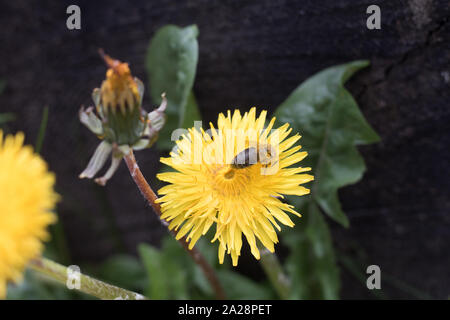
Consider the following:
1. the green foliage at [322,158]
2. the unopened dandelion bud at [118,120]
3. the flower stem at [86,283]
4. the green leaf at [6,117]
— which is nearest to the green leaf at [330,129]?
the green foliage at [322,158]

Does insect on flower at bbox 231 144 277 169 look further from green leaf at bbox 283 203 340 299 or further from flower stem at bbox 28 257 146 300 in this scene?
green leaf at bbox 283 203 340 299

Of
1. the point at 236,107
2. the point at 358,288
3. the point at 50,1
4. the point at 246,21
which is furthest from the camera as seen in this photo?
the point at 358,288

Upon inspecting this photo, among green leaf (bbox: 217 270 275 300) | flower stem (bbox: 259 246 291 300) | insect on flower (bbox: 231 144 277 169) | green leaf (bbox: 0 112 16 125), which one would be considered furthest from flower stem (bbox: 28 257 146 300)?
green leaf (bbox: 0 112 16 125)

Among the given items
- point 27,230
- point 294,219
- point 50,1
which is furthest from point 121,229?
point 27,230

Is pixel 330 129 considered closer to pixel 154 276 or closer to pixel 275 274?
pixel 275 274

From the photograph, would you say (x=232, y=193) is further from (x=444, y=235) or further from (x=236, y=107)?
(x=444, y=235)

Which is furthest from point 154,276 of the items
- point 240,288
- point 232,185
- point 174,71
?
point 174,71
